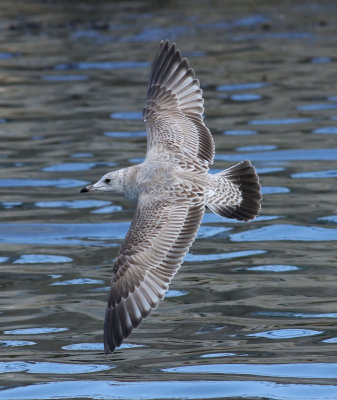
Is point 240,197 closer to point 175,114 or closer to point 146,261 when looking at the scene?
point 146,261

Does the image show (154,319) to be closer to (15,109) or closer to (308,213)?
(308,213)

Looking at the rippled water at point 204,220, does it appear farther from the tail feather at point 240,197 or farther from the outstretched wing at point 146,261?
the tail feather at point 240,197

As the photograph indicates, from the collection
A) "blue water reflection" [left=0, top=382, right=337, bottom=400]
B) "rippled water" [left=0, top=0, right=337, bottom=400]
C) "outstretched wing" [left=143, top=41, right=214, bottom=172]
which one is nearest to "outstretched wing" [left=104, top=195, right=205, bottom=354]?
"rippled water" [left=0, top=0, right=337, bottom=400]

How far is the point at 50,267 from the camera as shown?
27.8 ft

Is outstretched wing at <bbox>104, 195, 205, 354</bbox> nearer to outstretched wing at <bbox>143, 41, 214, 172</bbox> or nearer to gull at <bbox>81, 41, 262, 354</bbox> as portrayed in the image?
gull at <bbox>81, 41, 262, 354</bbox>

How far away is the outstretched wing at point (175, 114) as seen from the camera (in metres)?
7.98

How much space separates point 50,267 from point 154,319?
4.96 ft

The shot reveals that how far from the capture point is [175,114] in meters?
8.42

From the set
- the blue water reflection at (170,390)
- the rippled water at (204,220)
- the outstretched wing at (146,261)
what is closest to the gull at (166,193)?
the outstretched wing at (146,261)

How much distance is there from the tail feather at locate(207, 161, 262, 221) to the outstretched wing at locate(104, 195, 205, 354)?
0.27 meters

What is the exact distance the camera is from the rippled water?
632 cm

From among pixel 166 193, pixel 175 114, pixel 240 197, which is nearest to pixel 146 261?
pixel 166 193

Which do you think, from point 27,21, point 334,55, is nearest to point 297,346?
point 334,55

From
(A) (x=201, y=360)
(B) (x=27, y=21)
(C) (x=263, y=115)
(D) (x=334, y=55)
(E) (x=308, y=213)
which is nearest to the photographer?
(A) (x=201, y=360)
